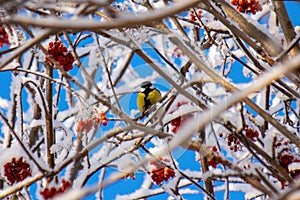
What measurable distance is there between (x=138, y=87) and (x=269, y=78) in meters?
1.36

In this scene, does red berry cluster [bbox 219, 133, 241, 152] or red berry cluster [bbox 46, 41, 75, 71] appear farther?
red berry cluster [bbox 46, 41, 75, 71]

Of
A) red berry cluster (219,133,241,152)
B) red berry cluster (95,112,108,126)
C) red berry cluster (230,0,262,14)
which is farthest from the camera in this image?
red berry cluster (230,0,262,14)

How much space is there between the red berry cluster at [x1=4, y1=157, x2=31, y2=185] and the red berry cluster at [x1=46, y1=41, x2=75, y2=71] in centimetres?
44

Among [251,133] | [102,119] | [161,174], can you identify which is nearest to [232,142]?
[251,133]

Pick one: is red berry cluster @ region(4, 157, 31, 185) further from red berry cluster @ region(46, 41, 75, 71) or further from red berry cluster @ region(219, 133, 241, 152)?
red berry cluster @ region(219, 133, 241, 152)

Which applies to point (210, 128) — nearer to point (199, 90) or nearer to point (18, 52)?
point (199, 90)

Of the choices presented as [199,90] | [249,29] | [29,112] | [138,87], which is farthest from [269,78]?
[29,112]

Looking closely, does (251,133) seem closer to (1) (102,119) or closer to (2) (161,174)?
(2) (161,174)

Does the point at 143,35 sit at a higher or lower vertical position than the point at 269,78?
higher

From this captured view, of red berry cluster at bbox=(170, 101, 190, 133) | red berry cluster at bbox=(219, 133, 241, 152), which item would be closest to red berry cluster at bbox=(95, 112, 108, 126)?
red berry cluster at bbox=(170, 101, 190, 133)

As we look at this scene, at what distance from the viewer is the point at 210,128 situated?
1.76 metres

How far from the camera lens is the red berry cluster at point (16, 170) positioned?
6.93ft

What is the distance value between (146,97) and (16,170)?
0.60m

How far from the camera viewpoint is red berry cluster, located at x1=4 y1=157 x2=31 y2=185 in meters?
2.11
